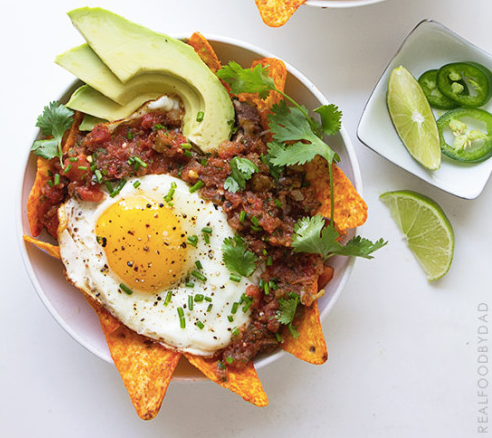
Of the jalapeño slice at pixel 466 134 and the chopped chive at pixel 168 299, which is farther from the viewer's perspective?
the jalapeño slice at pixel 466 134

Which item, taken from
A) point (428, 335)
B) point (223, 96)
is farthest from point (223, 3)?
point (428, 335)

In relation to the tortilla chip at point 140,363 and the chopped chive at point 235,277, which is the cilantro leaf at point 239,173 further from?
the tortilla chip at point 140,363

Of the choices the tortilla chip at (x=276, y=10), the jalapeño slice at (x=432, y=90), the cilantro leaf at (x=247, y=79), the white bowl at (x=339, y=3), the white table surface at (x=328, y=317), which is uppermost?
the white bowl at (x=339, y=3)

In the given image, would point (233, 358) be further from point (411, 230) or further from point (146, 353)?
point (411, 230)

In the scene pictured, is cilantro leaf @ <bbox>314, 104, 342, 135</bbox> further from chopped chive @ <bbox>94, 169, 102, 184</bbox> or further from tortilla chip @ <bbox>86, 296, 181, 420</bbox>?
tortilla chip @ <bbox>86, 296, 181, 420</bbox>

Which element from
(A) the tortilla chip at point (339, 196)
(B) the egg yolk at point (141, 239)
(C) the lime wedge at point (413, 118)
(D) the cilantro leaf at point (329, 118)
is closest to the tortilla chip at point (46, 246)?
(B) the egg yolk at point (141, 239)

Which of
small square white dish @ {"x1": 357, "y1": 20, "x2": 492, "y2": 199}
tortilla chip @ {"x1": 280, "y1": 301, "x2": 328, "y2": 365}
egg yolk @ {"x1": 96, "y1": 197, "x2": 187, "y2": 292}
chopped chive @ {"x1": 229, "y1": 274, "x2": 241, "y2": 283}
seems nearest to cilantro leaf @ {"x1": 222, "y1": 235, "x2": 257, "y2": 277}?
chopped chive @ {"x1": 229, "y1": 274, "x2": 241, "y2": 283}
